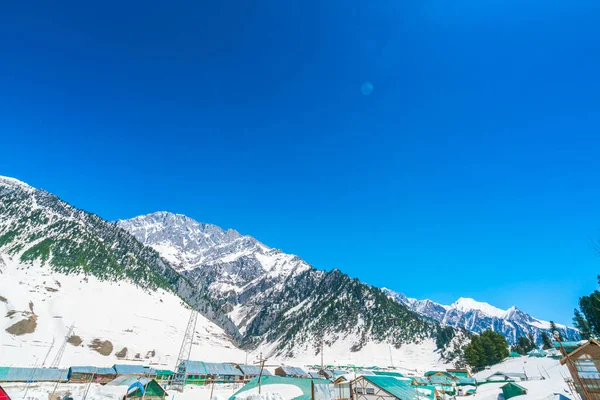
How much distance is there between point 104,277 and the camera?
191875 millimetres

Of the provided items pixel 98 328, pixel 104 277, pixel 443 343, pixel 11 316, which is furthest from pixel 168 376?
pixel 104 277

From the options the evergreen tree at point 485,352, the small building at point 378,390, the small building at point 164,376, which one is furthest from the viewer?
the evergreen tree at point 485,352

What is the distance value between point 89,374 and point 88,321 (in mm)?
76591

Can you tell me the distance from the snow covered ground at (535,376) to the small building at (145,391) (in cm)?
5500

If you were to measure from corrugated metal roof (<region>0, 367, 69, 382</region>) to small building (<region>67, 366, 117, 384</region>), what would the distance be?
1.69 m

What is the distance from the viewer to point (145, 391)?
47438mm

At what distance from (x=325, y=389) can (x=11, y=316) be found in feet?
485

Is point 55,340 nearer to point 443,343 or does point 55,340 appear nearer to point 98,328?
point 98,328

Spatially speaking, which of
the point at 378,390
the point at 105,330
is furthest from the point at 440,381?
the point at 105,330

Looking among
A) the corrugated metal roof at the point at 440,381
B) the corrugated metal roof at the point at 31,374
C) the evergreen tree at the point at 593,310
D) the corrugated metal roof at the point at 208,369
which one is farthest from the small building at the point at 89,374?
the evergreen tree at the point at 593,310

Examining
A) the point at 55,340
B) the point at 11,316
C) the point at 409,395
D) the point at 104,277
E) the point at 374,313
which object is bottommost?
the point at 409,395

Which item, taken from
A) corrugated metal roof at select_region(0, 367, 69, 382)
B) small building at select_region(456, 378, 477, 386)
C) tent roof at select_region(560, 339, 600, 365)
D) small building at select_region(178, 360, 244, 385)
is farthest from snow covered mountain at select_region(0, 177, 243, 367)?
tent roof at select_region(560, 339, 600, 365)

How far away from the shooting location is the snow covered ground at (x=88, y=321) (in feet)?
373

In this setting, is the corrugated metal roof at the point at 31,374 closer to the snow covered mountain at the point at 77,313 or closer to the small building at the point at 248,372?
the snow covered mountain at the point at 77,313
